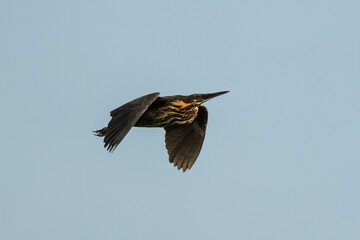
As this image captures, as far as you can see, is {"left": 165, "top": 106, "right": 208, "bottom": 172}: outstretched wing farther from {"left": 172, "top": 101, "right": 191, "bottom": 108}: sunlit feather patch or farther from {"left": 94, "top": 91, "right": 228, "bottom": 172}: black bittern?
{"left": 172, "top": 101, "right": 191, "bottom": 108}: sunlit feather patch

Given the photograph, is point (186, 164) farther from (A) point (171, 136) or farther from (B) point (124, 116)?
(B) point (124, 116)

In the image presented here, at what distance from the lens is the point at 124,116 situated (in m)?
12.4

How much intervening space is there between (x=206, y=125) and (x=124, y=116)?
131 inches

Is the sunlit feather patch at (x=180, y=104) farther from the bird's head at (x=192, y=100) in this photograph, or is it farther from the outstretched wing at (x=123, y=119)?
the outstretched wing at (x=123, y=119)

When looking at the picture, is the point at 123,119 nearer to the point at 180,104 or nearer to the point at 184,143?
the point at 180,104

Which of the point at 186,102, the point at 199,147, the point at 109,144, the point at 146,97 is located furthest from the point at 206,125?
the point at 109,144

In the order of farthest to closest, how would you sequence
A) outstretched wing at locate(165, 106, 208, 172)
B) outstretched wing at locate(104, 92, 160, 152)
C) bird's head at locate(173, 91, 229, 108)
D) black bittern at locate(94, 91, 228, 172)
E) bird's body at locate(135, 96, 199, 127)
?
outstretched wing at locate(165, 106, 208, 172)
bird's head at locate(173, 91, 229, 108)
bird's body at locate(135, 96, 199, 127)
black bittern at locate(94, 91, 228, 172)
outstretched wing at locate(104, 92, 160, 152)

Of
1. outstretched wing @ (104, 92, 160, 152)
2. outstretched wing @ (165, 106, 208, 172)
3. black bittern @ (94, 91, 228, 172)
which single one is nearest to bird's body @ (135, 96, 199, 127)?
black bittern @ (94, 91, 228, 172)

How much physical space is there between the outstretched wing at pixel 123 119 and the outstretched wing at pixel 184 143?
8.50 feet

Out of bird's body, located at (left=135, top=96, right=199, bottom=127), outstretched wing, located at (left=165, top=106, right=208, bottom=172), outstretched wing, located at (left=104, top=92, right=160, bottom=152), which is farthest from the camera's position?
outstretched wing, located at (left=165, top=106, right=208, bottom=172)

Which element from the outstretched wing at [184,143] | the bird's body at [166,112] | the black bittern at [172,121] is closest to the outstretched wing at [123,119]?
the black bittern at [172,121]

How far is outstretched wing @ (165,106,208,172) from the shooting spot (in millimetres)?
15359

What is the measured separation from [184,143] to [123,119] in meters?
3.29

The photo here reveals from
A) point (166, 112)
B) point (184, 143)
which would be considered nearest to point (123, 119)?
point (166, 112)
